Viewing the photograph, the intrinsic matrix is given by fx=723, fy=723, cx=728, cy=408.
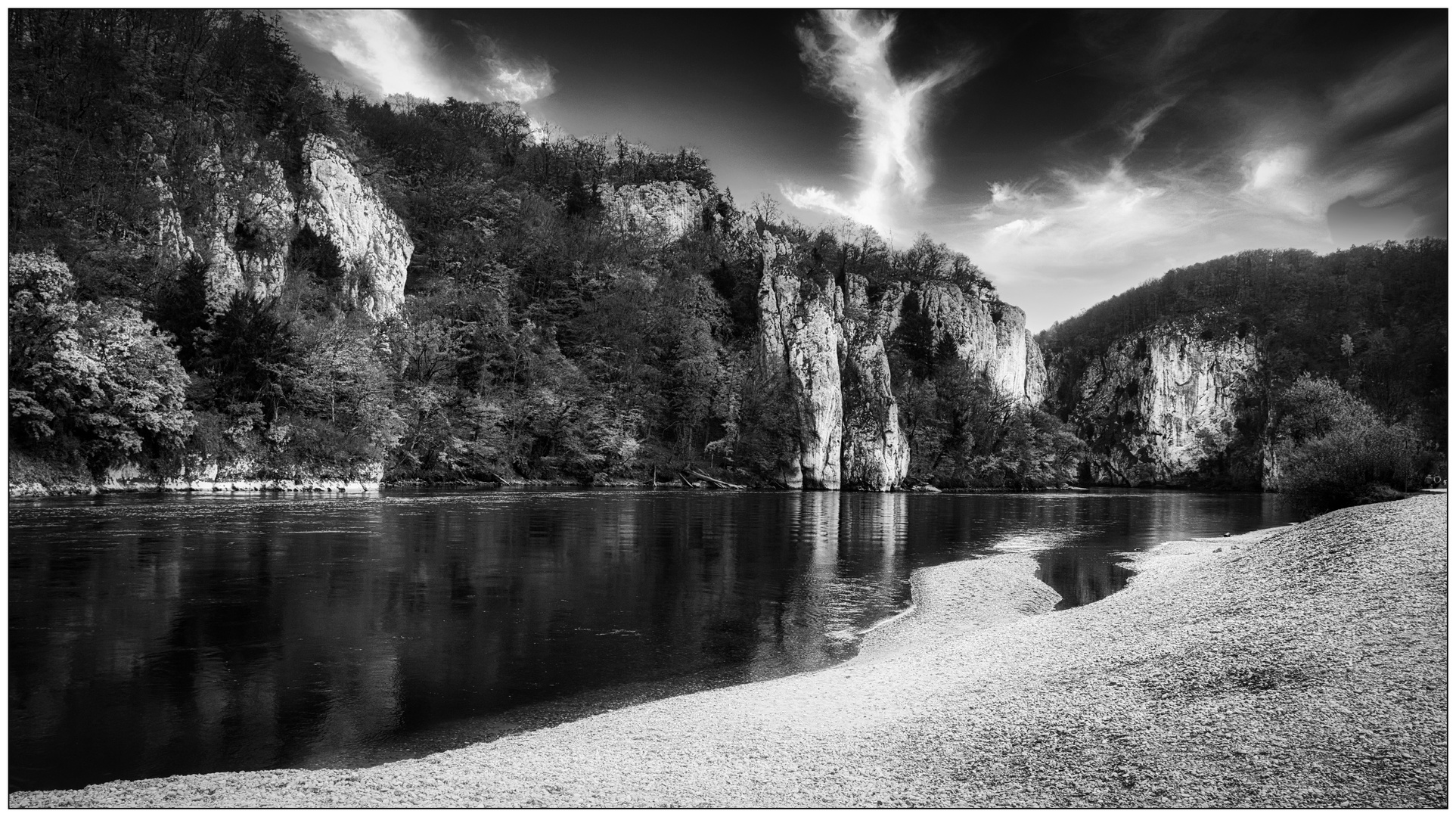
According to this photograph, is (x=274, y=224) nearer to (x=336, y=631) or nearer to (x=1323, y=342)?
(x=336, y=631)

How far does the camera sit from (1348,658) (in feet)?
20.2

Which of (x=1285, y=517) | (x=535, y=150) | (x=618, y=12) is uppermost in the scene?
(x=535, y=150)

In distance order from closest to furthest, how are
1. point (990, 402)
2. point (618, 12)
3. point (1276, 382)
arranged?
point (618, 12)
point (1276, 382)
point (990, 402)

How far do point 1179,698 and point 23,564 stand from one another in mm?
21605

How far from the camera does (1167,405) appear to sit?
430 feet

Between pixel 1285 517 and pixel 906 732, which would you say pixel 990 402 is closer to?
pixel 1285 517

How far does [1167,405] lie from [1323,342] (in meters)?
86.1

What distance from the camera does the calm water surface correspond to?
7.75 metres

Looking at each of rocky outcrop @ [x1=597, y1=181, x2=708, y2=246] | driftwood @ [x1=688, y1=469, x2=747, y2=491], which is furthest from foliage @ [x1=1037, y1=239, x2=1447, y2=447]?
rocky outcrop @ [x1=597, y1=181, x2=708, y2=246]

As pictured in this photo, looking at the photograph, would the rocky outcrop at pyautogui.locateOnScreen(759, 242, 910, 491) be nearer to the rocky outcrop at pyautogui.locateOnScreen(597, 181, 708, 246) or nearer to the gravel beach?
the rocky outcrop at pyautogui.locateOnScreen(597, 181, 708, 246)

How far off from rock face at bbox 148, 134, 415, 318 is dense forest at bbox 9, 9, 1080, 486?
0.53 meters

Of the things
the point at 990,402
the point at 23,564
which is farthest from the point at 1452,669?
the point at 990,402

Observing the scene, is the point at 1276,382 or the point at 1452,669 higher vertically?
the point at 1276,382

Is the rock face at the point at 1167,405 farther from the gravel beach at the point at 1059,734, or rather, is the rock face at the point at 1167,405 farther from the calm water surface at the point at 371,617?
the gravel beach at the point at 1059,734
